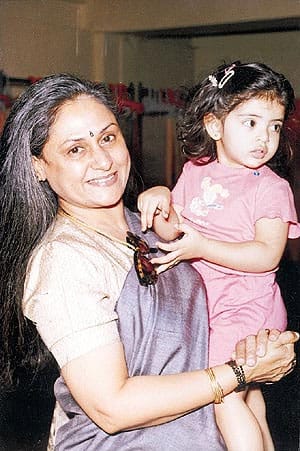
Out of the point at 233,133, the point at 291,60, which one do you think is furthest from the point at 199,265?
the point at 291,60

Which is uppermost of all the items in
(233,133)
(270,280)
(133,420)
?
(233,133)

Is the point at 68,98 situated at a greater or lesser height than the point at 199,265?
greater

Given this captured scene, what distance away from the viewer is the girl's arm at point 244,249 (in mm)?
921

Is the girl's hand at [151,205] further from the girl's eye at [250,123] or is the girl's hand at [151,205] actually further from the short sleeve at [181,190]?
the girl's eye at [250,123]

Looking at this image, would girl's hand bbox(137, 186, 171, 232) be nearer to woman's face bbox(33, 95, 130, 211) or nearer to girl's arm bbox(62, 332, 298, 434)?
woman's face bbox(33, 95, 130, 211)

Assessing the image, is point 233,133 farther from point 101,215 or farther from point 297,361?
point 297,361

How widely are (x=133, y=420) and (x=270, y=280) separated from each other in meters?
0.24

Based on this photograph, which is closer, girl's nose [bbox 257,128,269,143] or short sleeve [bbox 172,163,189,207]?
girl's nose [bbox 257,128,269,143]

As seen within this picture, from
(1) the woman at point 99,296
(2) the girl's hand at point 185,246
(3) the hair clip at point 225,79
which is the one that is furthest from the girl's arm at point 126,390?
(3) the hair clip at point 225,79

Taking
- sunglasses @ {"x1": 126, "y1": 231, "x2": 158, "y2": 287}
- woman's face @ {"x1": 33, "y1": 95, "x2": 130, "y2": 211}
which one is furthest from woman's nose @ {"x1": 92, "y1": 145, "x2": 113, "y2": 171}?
sunglasses @ {"x1": 126, "y1": 231, "x2": 158, "y2": 287}

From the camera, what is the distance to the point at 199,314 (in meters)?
0.97

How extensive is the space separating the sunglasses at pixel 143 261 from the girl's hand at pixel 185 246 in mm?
16

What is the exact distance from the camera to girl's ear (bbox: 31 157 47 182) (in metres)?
0.96

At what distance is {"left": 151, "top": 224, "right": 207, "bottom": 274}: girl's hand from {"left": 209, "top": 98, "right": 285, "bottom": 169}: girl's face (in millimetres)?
110
